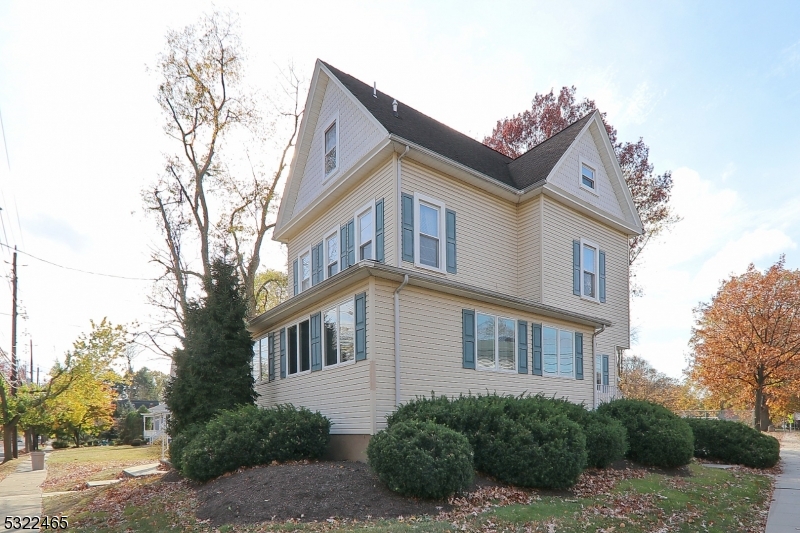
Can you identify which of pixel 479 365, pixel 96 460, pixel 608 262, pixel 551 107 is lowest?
pixel 96 460

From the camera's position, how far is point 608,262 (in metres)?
20.0

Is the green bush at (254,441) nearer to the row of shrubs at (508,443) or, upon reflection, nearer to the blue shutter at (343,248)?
the row of shrubs at (508,443)

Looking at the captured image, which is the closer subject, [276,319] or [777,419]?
[276,319]

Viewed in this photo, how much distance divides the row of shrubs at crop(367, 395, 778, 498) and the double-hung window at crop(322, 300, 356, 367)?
2.04 metres

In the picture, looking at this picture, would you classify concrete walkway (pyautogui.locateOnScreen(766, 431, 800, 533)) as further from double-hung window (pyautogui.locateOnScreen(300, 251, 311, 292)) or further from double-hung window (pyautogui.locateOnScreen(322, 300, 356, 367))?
double-hung window (pyautogui.locateOnScreen(300, 251, 311, 292))

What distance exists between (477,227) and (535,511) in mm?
9165

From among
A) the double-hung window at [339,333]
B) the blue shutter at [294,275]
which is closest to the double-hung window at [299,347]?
the double-hung window at [339,333]

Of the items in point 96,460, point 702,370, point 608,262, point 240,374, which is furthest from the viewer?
point 702,370

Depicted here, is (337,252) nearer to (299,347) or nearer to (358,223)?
(358,223)

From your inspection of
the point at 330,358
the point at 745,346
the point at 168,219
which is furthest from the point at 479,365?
the point at 745,346

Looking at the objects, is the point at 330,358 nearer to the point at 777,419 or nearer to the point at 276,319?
the point at 276,319

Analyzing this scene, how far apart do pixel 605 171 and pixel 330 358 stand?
40.7 ft

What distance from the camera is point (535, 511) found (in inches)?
343

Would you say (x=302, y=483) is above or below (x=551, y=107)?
below
